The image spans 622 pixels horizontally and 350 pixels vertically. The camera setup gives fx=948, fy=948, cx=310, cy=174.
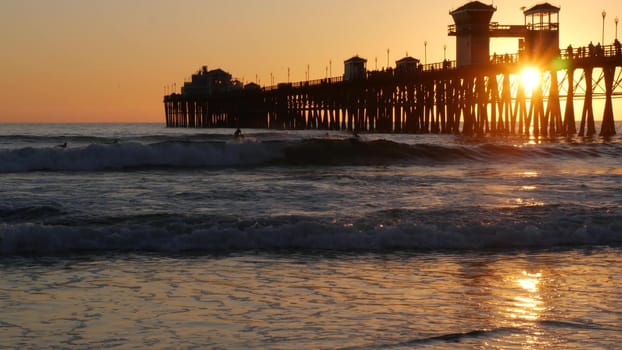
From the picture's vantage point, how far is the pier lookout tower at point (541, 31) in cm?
6106

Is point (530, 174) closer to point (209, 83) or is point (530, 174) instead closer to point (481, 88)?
point (481, 88)

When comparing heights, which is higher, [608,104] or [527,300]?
[608,104]

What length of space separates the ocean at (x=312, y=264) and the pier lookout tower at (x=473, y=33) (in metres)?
41.2

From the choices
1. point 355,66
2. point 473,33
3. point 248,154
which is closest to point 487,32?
point 473,33

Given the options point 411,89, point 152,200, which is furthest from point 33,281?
point 411,89

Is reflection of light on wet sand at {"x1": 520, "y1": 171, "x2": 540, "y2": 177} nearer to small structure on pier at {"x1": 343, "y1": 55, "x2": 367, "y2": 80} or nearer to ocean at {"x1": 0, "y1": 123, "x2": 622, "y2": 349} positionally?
ocean at {"x1": 0, "y1": 123, "x2": 622, "y2": 349}

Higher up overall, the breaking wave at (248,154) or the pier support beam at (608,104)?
the pier support beam at (608,104)

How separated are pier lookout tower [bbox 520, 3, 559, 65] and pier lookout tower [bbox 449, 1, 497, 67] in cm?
260

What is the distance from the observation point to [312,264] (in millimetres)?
10031

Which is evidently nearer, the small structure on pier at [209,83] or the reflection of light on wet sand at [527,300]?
the reflection of light on wet sand at [527,300]

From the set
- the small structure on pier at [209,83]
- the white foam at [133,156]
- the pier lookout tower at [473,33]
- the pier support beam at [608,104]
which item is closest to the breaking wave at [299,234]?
the white foam at [133,156]

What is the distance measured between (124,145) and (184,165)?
7.75ft

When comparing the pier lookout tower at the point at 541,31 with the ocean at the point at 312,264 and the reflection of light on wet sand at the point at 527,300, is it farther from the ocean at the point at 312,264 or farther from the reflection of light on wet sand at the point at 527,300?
the reflection of light on wet sand at the point at 527,300

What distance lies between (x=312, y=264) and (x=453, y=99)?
5451 centimetres
